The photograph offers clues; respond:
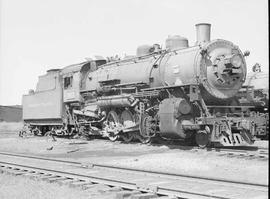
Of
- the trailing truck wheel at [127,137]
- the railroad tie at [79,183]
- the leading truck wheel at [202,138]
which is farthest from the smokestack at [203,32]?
the railroad tie at [79,183]

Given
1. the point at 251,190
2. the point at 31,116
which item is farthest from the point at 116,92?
the point at 251,190

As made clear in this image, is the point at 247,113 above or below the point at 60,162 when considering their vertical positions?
above

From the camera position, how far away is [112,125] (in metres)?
18.7

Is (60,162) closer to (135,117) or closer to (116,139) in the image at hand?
(135,117)

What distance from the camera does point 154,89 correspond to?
15992 mm

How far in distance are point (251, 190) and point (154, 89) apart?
360 inches

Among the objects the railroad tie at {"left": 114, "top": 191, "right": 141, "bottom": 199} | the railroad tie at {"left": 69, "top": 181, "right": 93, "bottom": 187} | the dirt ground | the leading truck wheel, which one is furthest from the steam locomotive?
the railroad tie at {"left": 114, "top": 191, "right": 141, "bottom": 199}

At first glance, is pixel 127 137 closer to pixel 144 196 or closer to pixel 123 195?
pixel 123 195

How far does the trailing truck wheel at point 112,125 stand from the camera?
18.3 meters

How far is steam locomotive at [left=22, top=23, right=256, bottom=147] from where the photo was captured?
1444 centimetres

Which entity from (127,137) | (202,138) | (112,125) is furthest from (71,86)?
(202,138)

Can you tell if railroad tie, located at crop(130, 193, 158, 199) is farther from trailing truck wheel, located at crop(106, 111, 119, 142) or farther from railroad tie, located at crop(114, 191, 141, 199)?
trailing truck wheel, located at crop(106, 111, 119, 142)

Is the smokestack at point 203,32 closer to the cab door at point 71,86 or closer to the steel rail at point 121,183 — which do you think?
the cab door at point 71,86

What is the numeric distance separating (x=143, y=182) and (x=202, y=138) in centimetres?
678
